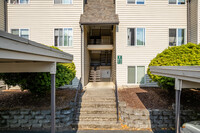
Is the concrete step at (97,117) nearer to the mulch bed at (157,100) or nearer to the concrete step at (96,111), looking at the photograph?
the concrete step at (96,111)

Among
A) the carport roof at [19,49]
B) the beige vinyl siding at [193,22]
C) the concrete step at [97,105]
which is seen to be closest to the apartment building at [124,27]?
the beige vinyl siding at [193,22]

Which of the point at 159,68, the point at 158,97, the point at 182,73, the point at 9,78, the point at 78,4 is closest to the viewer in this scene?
the point at 182,73

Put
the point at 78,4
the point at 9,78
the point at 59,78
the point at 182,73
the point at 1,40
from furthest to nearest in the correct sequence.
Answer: the point at 78,4
the point at 59,78
the point at 9,78
the point at 182,73
the point at 1,40

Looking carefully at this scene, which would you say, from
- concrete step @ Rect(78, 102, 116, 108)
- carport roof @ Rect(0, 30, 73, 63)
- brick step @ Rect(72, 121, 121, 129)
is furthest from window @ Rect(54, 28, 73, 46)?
carport roof @ Rect(0, 30, 73, 63)

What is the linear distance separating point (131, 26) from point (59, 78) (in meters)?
6.70

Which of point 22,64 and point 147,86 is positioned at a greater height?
point 22,64

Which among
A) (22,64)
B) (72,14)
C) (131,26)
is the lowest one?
(22,64)

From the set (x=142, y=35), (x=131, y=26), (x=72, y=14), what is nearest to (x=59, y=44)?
(x=72, y=14)

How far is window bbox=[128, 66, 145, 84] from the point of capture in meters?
9.61

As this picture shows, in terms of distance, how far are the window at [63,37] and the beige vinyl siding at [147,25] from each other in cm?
362

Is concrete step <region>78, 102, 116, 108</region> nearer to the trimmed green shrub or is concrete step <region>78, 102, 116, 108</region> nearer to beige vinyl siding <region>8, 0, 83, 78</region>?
the trimmed green shrub

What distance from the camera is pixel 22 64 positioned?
3.42 meters

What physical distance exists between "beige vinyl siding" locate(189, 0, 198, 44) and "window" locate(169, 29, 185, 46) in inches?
19.9

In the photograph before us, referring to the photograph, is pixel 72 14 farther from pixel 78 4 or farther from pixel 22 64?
pixel 22 64
